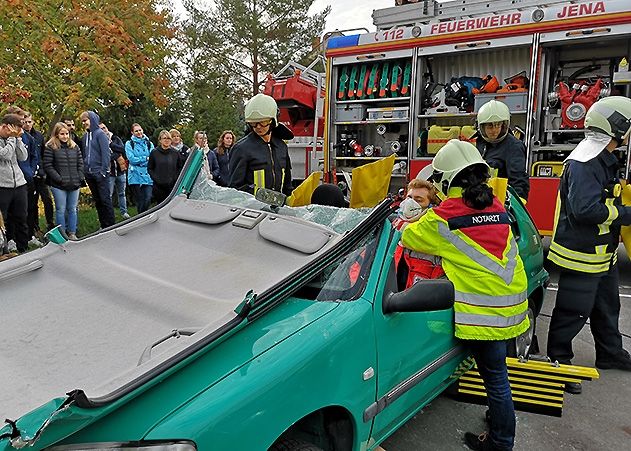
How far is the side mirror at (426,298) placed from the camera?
2.09 metres

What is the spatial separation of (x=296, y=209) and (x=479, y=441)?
160 cm

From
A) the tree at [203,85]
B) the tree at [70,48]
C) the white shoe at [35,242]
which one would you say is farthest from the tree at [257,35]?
the white shoe at [35,242]

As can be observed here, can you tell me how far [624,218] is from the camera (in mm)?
3607

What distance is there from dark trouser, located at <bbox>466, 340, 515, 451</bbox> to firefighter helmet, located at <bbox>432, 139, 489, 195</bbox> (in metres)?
0.87

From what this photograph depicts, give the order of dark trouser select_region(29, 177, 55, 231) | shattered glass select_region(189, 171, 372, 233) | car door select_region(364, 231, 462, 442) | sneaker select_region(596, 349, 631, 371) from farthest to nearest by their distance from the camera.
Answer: dark trouser select_region(29, 177, 55, 231) → sneaker select_region(596, 349, 631, 371) → shattered glass select_region(189, 171, 372, 233) → car door select_region(364, 231, 462, 442)

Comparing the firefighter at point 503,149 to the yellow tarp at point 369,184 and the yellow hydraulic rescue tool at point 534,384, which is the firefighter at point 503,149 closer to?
the yellow tarp at point 369,184

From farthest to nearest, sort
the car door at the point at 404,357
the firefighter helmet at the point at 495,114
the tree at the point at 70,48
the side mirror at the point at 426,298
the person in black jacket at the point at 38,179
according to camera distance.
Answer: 1. the tree at the point at 70,48
2. the person in black jacket at the point at 38,179
3. the firefighter helmet at the point at 495,114
4. the car door at the point at 404,357
5. the side mirror at the point at 426,298

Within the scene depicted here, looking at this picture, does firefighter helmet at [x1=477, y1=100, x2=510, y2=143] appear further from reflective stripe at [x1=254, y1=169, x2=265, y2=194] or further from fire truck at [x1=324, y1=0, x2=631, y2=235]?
fire truck at [x1=324, y1=0, x2=631, y2=235]

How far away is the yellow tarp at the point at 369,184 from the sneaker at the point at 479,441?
1.56 meters

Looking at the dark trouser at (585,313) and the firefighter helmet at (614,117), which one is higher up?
the firefighter helmet at (614,117)

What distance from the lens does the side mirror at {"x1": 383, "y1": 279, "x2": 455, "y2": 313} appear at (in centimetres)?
209

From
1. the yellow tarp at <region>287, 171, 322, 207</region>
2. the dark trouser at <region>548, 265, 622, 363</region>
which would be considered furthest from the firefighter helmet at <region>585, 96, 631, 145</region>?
the yellow tarp at <region>287, 171, 322, 207</region>

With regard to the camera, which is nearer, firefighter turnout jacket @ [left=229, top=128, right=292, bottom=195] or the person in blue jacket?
firefighter turnout jacket @ [left=229, top=128, right=292, bottom=195]

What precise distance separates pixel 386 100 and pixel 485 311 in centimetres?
578
